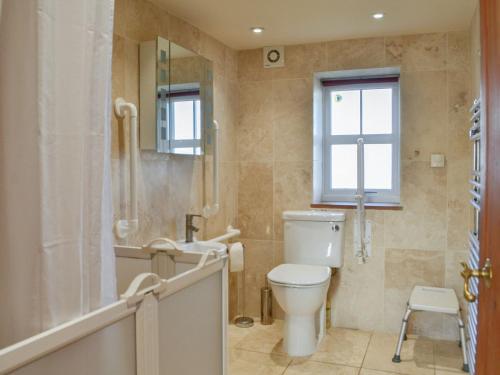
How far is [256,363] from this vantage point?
2.82 metres

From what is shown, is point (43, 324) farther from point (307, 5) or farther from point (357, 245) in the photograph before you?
point (357, 245)

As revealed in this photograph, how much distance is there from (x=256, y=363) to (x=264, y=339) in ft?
1.27

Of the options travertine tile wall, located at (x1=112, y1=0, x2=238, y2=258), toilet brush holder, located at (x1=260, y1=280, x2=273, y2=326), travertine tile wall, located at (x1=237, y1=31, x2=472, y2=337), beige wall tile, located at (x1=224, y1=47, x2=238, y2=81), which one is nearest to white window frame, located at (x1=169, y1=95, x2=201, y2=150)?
travertine tile wall, located at (x1=112, y1=0, x2=238, y2=258)

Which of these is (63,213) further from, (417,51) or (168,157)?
(417,51)

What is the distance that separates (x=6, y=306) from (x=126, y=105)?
1363 millimetres

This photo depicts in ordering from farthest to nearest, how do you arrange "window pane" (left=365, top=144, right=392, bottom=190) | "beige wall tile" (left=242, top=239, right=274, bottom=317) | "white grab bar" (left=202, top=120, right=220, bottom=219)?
"beige wall tile" (left=242, top=239, right=274, bottom=317)
"window pane" (left=365, top=144, right=392, bottom=190)
"white grab bar" (left=202, top=120, right=220, bottom=219)

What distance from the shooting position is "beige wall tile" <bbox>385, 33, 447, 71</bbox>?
3125 millimetres

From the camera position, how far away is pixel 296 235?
10.8 ft

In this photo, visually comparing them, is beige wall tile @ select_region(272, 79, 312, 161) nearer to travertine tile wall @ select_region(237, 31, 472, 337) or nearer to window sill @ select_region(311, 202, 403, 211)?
travertine tile wall @ select_region(237, 31, 472, 337)

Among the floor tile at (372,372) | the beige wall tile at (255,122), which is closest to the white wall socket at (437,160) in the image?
the beige wall tile at (255,122)

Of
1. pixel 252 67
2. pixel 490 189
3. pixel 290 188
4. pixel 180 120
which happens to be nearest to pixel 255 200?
pixel 290 188

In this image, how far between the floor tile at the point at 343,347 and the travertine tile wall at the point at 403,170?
0.12 meters

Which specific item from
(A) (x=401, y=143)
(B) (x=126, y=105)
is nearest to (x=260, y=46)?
(A) (x=401, y=143)

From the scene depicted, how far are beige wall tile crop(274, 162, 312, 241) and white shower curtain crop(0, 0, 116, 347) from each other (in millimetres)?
2385
